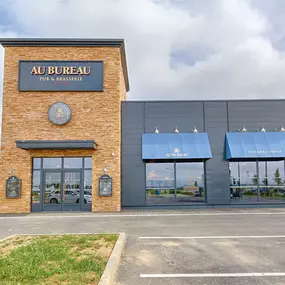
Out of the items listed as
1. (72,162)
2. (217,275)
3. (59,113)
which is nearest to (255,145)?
(72,162)

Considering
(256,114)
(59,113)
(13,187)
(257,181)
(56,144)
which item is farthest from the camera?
(256,114)

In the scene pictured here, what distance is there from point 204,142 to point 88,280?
12246 mm

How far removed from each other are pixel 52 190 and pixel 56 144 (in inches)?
107

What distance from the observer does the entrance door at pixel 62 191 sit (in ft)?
49.1

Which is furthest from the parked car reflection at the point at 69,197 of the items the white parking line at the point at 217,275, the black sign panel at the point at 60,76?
the white parking line at the point at 217,275

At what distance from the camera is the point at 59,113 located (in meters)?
14.9

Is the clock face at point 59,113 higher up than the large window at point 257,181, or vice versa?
the clock face at point 59,113

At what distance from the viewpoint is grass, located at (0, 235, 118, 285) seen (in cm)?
469

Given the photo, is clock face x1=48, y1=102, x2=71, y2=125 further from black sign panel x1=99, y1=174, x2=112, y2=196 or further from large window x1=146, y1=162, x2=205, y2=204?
large window x1=146, y1=162, x2=205, y2=204

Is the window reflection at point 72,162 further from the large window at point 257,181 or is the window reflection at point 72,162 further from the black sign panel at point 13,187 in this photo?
the large window at point 257,181

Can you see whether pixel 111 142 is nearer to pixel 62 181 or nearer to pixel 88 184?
pixel 88 184

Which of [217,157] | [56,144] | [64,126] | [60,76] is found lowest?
[217,157]

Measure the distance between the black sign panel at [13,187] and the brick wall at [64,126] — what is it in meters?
0.26

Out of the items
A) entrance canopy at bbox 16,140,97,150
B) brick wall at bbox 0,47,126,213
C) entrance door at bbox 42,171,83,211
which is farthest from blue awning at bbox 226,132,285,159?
entrance door at bbox 42,171,83,211
